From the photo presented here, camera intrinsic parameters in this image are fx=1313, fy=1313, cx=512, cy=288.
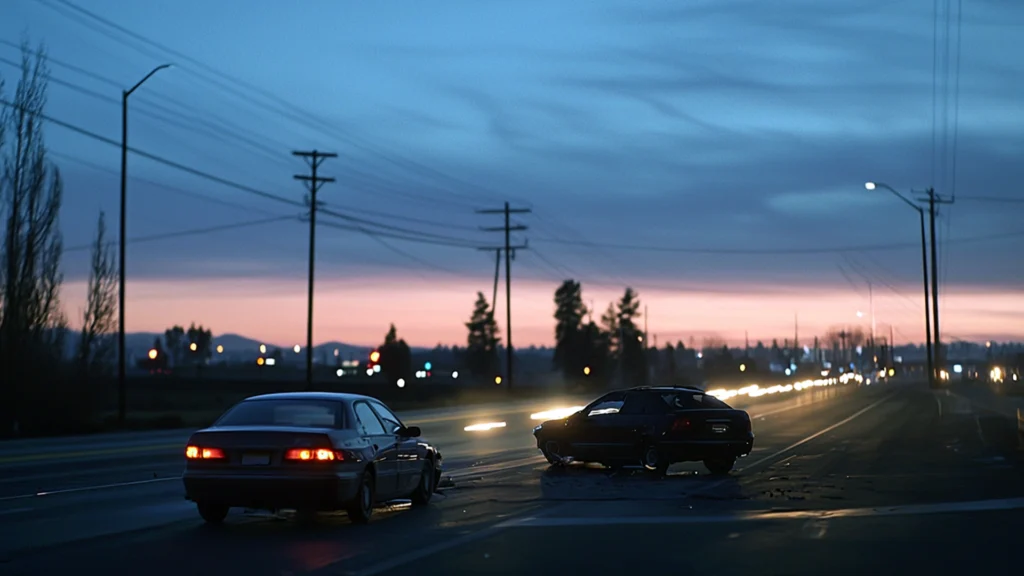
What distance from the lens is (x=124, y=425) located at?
4538 cm

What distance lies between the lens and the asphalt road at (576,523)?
Result: 38.7 feet

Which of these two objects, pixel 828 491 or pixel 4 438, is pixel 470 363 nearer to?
pixel 4 438

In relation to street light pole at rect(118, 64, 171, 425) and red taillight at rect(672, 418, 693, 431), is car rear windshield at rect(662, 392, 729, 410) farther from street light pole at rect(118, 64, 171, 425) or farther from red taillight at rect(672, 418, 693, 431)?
street light pole at rect(118, 64, 171, 425)

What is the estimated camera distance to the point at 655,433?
23.2 metres

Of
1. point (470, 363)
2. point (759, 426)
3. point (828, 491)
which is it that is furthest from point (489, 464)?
point (470, 363)

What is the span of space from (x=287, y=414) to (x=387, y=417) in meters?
1.79

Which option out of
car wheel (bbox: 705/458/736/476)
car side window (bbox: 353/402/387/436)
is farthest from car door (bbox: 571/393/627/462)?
car side window (bbox: 353/402/387/436)

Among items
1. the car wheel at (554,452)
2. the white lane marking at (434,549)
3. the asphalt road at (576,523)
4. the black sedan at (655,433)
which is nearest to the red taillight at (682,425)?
the black sedan at (655,433)

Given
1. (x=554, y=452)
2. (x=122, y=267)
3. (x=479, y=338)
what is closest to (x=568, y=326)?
(x=479, y=338)

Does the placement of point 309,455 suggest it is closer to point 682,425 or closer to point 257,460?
point 257,460

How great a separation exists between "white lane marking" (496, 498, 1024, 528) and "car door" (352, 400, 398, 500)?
161cm

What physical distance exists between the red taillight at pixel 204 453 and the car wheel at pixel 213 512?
0.69m

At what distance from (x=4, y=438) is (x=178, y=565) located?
30.6m

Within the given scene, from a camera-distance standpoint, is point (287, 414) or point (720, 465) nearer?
point (287, 414)
